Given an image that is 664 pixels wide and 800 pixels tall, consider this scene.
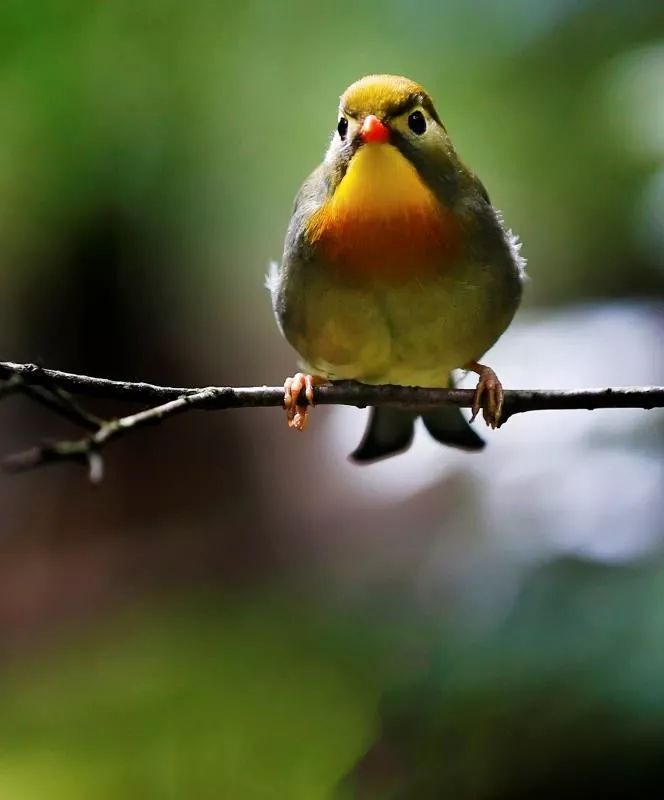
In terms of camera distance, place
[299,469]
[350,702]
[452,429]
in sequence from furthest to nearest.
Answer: [299,469] < [350,702] < [452,429]

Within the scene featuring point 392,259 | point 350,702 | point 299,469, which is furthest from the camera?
point 299,469

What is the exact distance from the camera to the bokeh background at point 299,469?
1.40 metres

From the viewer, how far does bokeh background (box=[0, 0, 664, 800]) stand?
1400 millimetres

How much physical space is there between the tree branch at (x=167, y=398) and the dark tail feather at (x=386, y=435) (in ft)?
0.94

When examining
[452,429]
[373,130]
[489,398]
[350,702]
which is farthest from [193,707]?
[373,130]

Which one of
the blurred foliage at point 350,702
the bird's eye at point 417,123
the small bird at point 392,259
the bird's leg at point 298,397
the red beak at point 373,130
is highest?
the bird's eye at point 417,123

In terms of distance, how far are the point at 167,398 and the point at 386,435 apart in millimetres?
576

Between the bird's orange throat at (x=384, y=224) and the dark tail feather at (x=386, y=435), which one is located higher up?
the bird's orange throat at (x=384, y=224)

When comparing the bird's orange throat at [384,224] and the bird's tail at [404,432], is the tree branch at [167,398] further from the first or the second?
the bird's tail at [404,432]

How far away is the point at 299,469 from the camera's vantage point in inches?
69.6

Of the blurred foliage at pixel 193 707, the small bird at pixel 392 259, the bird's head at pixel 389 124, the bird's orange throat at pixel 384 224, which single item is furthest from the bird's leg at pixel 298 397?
the blurred foliage at pixel 193 707

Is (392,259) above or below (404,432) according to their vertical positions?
above

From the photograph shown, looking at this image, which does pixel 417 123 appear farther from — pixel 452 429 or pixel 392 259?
pixel 452 429

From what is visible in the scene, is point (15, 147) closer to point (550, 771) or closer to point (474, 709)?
point (474, 709)
